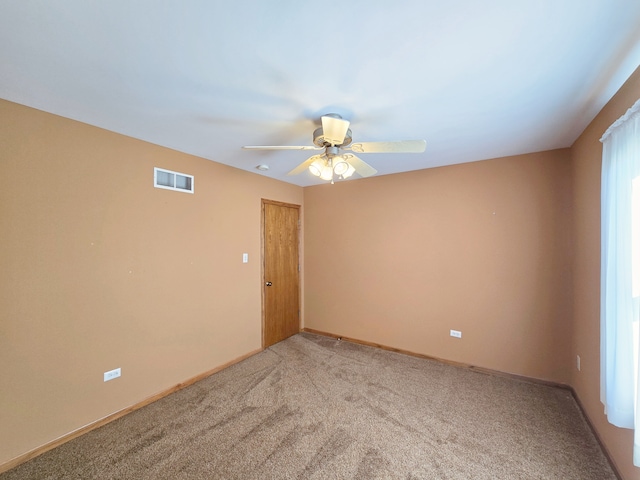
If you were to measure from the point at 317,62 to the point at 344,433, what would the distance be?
2.65 metres

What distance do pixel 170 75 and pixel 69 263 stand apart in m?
1.71

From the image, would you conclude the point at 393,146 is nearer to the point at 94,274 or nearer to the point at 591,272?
the point at 591,272

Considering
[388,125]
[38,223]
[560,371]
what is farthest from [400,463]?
[38,223]

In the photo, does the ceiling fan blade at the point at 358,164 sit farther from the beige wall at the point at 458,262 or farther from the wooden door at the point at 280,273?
the wooden door at the point at 280,273

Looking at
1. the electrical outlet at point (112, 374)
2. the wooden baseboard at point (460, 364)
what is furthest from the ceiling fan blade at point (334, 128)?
the wooden baseboard at point (460, 364)

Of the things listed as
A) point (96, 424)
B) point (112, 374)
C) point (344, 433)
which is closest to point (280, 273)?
point (112, 374)

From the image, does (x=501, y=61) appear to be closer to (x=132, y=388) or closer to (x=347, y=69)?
(x=347, y=69)

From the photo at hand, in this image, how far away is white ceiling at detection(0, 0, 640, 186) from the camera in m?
1.12

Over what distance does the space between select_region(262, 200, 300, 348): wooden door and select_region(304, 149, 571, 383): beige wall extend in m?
0.40

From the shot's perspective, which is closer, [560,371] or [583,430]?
[583,430]

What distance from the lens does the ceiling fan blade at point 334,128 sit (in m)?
1.65

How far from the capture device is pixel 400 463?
5.91 ft

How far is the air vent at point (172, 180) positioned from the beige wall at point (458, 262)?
83.3 inches

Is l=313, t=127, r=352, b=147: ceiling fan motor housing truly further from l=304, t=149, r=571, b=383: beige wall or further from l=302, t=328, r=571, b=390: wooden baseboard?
l=302, t=328, r=571, b=390: wooden baseboard
